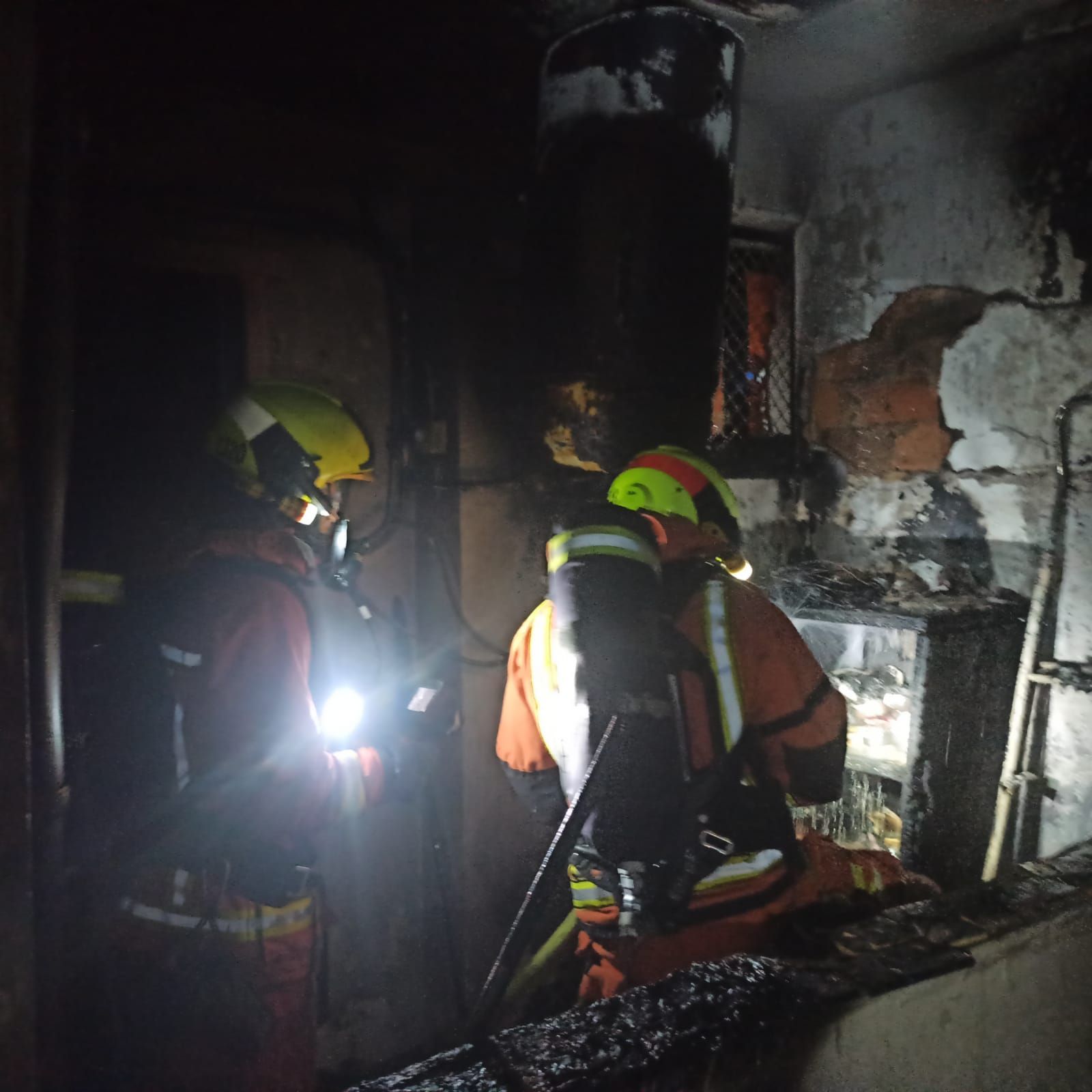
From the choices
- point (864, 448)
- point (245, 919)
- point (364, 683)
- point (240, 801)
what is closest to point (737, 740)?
point (240, 801)

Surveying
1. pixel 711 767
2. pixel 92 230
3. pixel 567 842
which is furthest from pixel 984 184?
pixel 92 230

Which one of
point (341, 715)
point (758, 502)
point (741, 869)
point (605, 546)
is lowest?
point (741, 869)

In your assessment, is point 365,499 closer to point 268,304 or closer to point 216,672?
point 268,304

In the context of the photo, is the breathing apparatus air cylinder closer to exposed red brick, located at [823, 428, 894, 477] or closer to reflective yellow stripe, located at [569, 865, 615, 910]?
reflective yellow stripe, located at [569, 865, 615, 910]

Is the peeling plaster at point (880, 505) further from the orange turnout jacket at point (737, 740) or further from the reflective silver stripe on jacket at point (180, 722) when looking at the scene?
the reflective silver stripe on jacket at point (180, 722)

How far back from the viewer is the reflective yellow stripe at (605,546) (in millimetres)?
2176

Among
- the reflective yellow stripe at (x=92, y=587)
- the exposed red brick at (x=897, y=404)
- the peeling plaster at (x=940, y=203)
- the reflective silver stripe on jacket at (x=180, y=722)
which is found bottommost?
the reflective silver stripe on jacket at (x=180, y=722)

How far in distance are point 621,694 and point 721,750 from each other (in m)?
0.42

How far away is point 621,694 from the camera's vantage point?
212 cm

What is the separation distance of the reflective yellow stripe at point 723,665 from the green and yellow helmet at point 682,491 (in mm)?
421

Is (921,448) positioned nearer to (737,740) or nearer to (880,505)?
(880,505)

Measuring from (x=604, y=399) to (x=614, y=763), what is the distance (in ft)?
5.30

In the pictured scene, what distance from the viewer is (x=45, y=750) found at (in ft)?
5.25

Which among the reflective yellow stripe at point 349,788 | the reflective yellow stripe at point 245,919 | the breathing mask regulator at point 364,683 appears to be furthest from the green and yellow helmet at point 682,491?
the reflective yellow stripe at point 245,919
